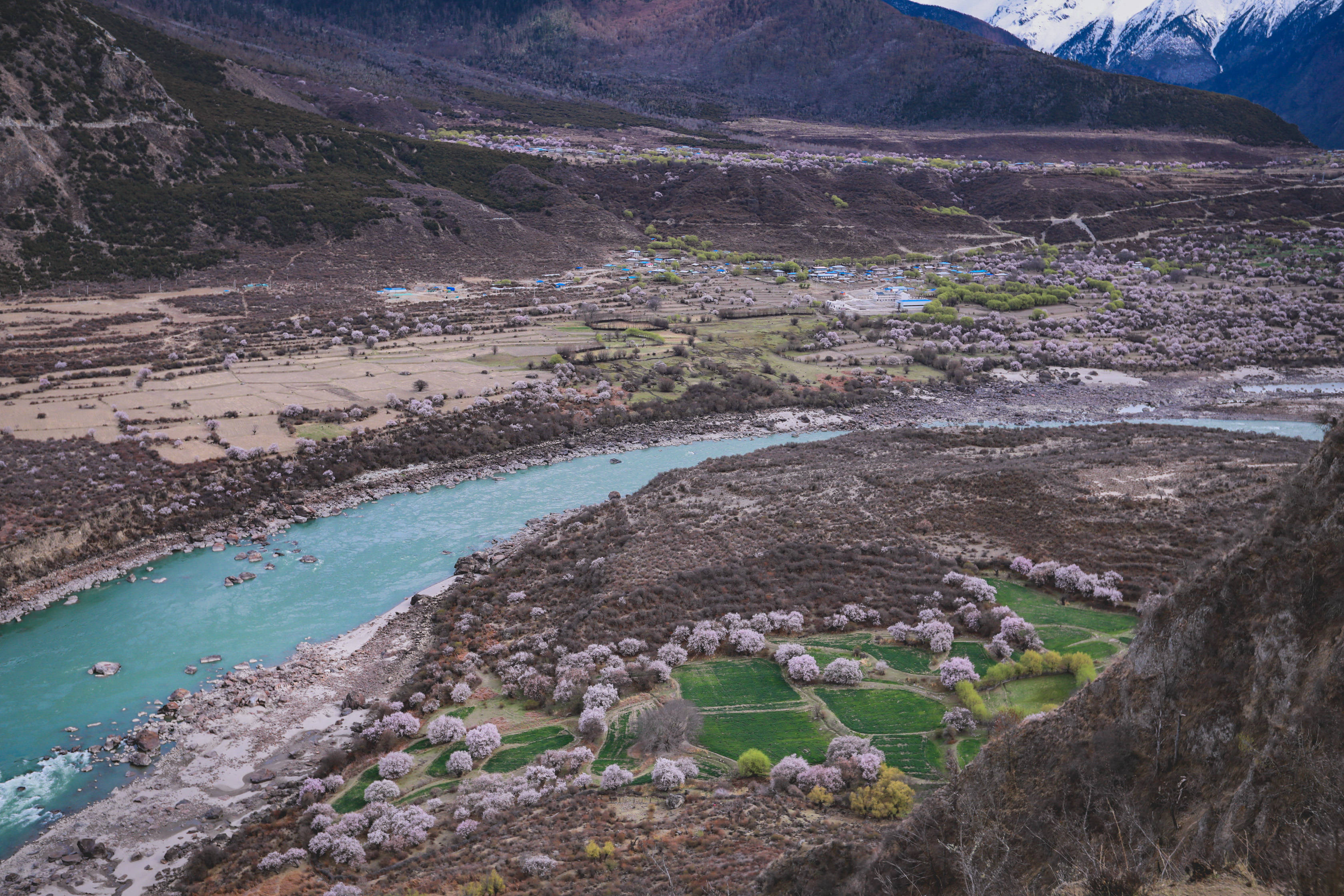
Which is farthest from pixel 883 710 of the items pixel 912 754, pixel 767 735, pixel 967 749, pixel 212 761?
pixel 212 761

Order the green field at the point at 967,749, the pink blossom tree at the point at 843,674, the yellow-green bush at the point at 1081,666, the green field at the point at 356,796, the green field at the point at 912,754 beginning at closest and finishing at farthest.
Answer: the green field at the point at 967,749 < the green field at the point at 912,754 < the green field at the point at 356,796 < the yellow-green bush at the point at 1081,666 < the pink blossom tree at the point at 843,674

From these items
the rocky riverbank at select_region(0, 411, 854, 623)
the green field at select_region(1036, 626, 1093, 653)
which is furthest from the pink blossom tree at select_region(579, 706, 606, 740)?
the rocky riverbank at select_region(0, 411, 854, 623)

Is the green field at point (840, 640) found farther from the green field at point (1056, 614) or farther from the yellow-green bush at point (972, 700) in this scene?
the green field at point (1056, 614)

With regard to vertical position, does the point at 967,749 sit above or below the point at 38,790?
above

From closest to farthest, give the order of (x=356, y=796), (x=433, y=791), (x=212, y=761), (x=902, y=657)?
(x=433, y=791) < (x=356, y=796) < (x=212, y=761) < (x=902, y=657)

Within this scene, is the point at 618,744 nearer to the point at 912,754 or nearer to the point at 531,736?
the point at 531,736

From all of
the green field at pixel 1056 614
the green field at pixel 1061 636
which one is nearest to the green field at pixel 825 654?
the green field at pixel 1061 636
